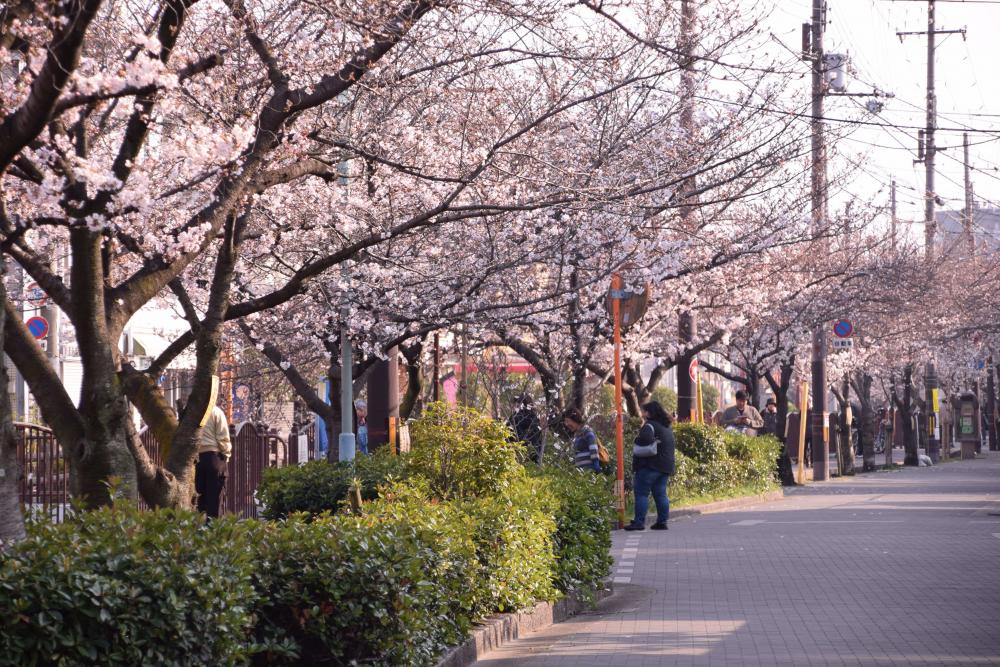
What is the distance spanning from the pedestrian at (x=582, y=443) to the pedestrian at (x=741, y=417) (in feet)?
37.9

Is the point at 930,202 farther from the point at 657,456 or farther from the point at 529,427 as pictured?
the point at 529,427

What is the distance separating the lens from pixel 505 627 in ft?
31.9

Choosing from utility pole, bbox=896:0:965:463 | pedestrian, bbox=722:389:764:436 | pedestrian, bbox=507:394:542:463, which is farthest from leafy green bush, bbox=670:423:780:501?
utility pole, bbox=896:0:965:463

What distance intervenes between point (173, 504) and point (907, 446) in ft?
137

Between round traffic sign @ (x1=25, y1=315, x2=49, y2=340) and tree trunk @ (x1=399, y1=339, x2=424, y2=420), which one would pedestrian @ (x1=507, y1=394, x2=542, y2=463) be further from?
round traffic sign @ (x1=25, y1=315, x2=49, y2=340)

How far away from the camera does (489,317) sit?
15.6 meters

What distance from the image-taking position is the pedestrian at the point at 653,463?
1908cm

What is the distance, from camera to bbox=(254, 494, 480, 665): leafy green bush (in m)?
6.82

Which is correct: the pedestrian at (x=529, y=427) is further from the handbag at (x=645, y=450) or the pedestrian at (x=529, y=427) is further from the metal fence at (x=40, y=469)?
the metal fence at (x=40, y=469)

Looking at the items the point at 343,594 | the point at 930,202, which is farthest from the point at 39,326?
the point at 930,202

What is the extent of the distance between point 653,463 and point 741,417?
12.5 m

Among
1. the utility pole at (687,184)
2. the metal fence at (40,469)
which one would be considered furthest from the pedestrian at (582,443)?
the metal fence at (40,469)

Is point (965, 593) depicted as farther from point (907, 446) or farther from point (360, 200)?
point (907, 446)

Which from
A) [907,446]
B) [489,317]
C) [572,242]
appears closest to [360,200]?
[489,317]
